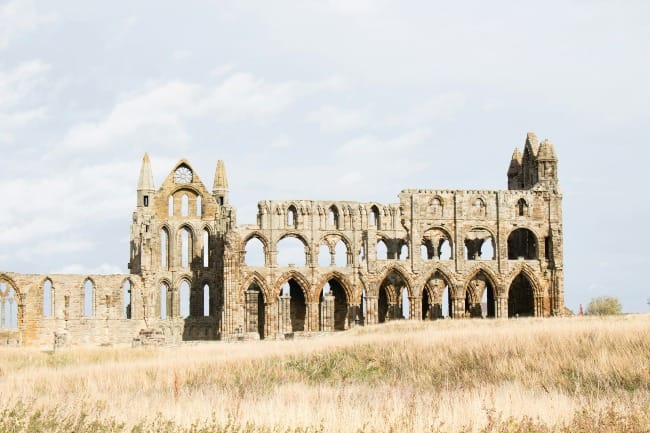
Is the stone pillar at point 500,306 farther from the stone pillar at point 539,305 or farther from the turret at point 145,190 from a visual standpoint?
the turret at point 145,190

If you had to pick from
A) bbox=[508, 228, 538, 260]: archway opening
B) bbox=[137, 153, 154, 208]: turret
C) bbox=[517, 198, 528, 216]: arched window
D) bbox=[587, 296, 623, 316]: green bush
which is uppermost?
bbox=[137, 153, 154, 208]: turret

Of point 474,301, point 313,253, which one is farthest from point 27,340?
point 474,301

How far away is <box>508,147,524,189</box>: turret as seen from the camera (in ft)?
218

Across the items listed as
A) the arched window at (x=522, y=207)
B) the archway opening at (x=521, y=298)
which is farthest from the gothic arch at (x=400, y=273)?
the arched window at (x=522, y=207)

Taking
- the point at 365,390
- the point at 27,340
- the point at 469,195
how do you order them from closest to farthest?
1. the point at 365,390
2. the point at 27,340
3. the point at 469,195

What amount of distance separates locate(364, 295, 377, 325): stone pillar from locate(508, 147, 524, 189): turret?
52.7 ft

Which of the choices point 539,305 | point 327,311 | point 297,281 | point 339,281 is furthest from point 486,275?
point 297,281

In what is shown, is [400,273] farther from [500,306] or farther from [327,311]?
[500,306]

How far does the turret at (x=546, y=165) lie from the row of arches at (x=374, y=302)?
6.67m

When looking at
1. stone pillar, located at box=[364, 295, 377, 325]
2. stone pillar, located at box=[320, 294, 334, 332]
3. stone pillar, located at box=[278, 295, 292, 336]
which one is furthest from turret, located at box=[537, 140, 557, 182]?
stone pillar, located at box=[278, 295, 292, 336]

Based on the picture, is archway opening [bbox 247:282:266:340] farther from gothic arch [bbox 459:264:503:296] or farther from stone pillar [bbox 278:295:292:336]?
gothic arch [bbox 459:264:503:296]

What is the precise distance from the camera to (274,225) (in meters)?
57.6

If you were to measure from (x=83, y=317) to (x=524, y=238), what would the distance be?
1134 inches

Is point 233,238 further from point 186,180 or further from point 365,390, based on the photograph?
point 365,390
